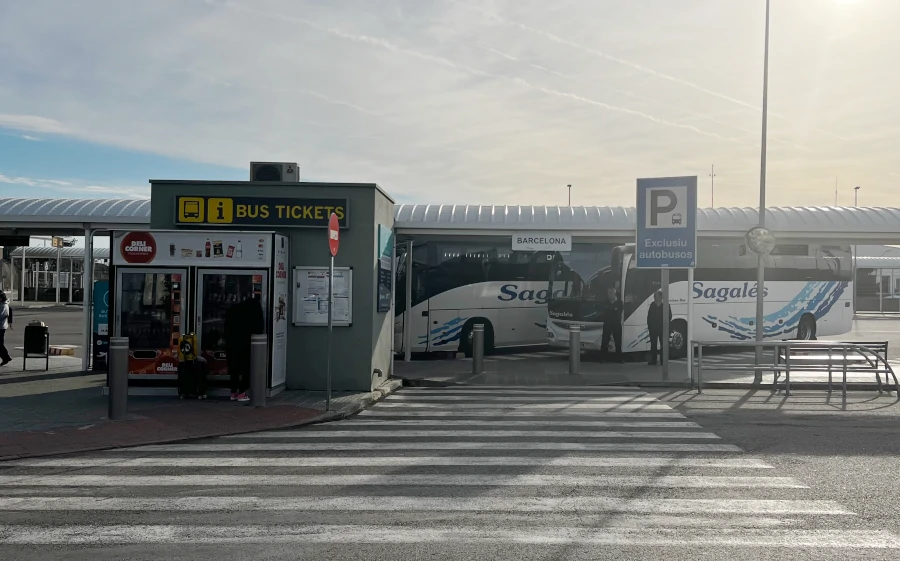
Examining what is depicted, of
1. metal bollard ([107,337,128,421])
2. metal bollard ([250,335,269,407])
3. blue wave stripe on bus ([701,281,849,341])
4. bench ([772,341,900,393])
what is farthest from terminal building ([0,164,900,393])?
bench ([772,341,900,393])

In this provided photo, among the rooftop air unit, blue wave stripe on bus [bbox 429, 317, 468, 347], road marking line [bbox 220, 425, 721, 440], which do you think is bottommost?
road marking line [bbox 220, 425, 721, 440]

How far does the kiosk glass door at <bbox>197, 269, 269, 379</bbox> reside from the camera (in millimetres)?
13750

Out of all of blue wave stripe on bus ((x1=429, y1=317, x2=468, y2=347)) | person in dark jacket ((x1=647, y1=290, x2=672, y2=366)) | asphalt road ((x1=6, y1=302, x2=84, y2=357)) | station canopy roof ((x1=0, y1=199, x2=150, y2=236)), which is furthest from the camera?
asphalt road ((x1=6, y1=302, x2=84, y2=357))

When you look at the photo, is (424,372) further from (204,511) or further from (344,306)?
(204,511)

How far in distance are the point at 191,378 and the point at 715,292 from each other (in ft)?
48.7

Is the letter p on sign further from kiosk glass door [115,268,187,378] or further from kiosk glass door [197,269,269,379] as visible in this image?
kiosk glass door [115,268,187,378]

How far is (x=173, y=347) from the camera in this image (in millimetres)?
13797

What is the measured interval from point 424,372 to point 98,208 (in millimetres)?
8723

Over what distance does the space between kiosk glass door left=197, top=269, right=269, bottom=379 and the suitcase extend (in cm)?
38

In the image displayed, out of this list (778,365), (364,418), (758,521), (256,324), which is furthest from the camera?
(778,365)

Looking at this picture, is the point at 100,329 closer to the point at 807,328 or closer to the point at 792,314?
the point at 792,314

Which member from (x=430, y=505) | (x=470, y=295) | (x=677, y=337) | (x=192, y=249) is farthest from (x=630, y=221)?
(x=430, y=505)

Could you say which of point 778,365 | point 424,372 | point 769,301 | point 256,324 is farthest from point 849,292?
point 256,324

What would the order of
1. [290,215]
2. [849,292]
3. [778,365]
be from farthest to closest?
[849,292], [778,365], [290,215]
